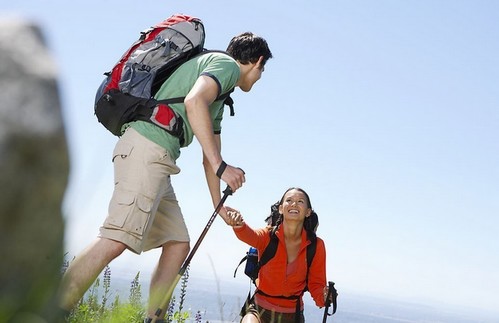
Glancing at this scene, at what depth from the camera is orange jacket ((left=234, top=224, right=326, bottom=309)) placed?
768 cm

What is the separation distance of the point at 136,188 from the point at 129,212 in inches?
7.1

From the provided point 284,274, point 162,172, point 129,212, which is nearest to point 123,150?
point 162,172

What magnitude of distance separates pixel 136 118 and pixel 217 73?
0.65 m

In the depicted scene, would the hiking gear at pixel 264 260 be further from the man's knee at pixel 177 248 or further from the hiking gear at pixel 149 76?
the hiking gear at pixel 149 76

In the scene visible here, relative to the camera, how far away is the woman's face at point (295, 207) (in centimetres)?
821

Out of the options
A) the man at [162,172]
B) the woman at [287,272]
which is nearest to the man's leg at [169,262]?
the man at [162,172]

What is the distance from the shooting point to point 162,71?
4.76m

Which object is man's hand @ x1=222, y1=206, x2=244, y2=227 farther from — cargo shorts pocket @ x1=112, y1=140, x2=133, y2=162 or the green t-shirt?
cargo shorts pocket @ x1=112, y1=140, x2=133, y2=162

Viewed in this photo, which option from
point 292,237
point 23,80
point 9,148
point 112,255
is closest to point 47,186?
point 9,148

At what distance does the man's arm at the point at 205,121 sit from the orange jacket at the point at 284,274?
112 inches

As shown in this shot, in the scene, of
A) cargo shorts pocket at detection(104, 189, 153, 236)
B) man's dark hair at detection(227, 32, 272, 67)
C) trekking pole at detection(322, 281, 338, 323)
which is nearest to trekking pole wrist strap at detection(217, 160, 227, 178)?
cargo shorts pocket at detection(104, 189, 153, 236)

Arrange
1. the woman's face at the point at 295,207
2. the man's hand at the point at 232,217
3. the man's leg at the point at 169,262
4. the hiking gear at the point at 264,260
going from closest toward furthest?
the man's leg at the point at 169,262 < the man's hand at the point at 232,217 < the hiking gear at the point at 264,260 < the woman's face at the point at 295,207

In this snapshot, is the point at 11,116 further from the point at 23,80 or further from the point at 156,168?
the point at 156,168

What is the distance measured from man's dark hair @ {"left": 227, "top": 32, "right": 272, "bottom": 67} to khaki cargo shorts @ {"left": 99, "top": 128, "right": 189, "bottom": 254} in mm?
1231
